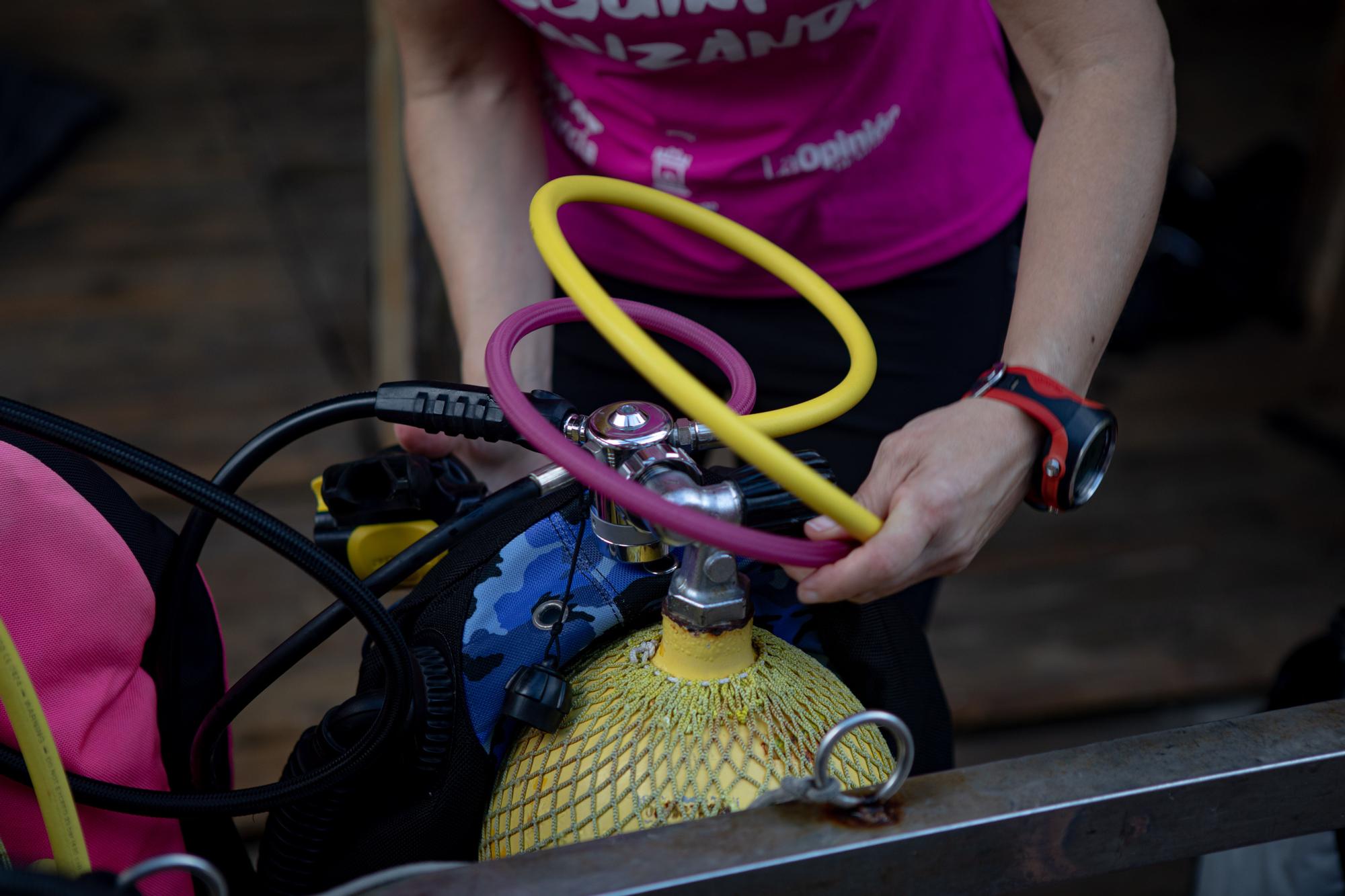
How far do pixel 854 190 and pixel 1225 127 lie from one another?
292 cm

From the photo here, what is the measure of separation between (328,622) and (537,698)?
127 millimetres

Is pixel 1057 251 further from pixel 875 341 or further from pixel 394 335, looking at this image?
pixel 394 335

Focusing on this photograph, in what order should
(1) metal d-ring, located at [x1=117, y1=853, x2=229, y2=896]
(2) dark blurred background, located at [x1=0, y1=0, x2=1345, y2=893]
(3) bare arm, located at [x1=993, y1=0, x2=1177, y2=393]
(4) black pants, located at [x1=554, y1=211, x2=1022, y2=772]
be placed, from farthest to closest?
(2) dark blurred background, located at [x1=0, y1=0, x2=1345, y2=893]
(4) black pants, located at [x1=554, y1=211, x2=1022, y2=772]
(3) bare arm, located at [x1=993, y1=0, x2=1177, y2=393]
(1) metal d-ring, located at [x1=117, y1=853, x2=229, y2=896]

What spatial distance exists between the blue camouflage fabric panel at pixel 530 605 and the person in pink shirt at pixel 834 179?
0.46 ft

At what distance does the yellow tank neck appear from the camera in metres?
0.55

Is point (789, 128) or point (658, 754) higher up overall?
point (789, 128)

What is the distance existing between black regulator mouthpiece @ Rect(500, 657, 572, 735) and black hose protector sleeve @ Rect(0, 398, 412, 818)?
0.05m

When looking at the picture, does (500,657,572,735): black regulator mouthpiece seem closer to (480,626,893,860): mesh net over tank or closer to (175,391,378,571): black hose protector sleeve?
(480,626,893,860): mesh net over tank

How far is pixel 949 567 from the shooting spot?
0.59 metres

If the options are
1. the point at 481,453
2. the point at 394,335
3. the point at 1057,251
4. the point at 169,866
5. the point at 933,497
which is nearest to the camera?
the point at 169,866

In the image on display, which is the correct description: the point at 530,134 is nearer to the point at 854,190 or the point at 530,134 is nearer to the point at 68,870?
the point at 854,190

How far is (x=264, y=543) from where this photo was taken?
1.70 ft

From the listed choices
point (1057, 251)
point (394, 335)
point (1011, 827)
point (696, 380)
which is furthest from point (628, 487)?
point (394, 335)

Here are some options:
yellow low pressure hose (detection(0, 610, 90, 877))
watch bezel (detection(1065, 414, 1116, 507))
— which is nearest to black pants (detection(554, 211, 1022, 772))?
watch bezel (detection(1065, 414, 1116, 507))
